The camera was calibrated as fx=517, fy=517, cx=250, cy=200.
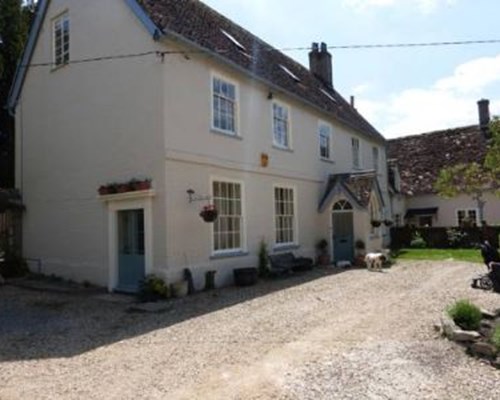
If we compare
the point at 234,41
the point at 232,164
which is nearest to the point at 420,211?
the point at 234,41

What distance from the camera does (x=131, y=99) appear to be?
13.6 metres

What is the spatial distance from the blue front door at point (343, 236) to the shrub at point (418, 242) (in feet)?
26.4

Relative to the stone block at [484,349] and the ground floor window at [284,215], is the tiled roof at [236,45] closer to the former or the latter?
the ground floor window at [284,215]

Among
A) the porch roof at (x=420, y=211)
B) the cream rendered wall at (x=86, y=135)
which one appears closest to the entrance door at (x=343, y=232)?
the cream rendered wall at (x=86, y=135)

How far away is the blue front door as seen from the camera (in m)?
20.2

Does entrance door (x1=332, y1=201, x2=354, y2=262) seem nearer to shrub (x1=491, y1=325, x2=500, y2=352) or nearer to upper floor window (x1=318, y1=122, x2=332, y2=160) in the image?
upper floor window (x1=318, y1=122, x2=332, y2=160)

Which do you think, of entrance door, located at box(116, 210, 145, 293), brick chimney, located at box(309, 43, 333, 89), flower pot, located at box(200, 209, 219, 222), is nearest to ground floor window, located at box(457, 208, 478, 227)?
brick chimney, located at box(309, 43, 333, 89)

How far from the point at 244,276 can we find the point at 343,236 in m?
7.36

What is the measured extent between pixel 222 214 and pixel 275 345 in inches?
284

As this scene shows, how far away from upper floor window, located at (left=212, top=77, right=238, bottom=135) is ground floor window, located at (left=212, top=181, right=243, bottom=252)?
1.66 metres

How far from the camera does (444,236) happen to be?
2644cm

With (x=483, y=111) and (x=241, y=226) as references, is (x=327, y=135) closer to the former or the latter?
(x=241, y=226)

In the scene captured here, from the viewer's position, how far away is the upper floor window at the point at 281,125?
694 inches

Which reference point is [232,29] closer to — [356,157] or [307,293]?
[356,157]
